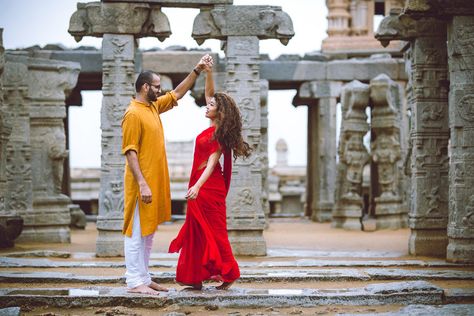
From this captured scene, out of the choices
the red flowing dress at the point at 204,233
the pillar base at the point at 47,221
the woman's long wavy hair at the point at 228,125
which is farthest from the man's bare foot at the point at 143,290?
the pillar base at the point at 47,221

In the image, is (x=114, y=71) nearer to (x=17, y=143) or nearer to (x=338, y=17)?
(x=17, y=143)

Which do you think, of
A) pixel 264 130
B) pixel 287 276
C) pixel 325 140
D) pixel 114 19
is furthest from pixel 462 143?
pixel 325 140

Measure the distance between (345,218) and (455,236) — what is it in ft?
27.0

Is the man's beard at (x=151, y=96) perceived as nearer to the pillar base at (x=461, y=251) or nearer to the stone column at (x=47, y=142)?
the pillar base at (x=461, y=251)

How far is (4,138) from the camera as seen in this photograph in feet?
40.1

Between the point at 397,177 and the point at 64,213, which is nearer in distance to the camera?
the point at 64,213

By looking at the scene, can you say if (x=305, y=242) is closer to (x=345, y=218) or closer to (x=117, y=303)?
(x=345, y=218)

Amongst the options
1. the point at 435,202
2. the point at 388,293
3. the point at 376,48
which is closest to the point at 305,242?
the point at 435,202

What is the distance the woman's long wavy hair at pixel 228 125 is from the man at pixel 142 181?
0.53 m

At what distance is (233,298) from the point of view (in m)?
7.44

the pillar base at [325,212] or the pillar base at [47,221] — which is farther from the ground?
the pillar base at [47,221]

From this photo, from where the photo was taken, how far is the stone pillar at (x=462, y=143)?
10422 millimetres

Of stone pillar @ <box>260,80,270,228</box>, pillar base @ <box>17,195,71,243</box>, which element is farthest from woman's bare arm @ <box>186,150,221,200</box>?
stone pillar @ <box>260,80,270,228</box>

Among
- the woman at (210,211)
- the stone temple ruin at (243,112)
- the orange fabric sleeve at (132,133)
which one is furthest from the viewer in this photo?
the stone temple ruin at (243,112)
